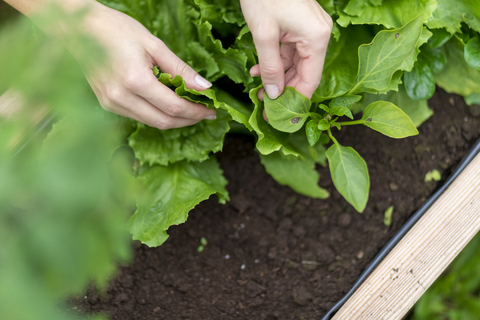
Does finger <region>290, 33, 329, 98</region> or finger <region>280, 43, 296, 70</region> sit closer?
finger <region>290, 33, 329, 98</region>

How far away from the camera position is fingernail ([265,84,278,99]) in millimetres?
731

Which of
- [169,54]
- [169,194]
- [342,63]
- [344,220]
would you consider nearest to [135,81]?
[169,54]

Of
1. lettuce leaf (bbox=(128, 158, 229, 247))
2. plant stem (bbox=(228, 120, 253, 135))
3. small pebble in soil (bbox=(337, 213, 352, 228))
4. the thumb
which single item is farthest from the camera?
small pebble in soil (bbox=(337, 213, 352, 228))

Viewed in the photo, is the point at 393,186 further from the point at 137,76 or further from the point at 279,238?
the point at 137,76

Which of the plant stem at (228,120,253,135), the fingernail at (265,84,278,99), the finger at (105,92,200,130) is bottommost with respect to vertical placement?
the plant stem at (228,120,253,135)

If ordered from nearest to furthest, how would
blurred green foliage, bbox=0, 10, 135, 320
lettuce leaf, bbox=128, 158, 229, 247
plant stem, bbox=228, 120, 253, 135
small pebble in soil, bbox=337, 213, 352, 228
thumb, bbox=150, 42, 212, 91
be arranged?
blurred green foliage, bbox=0, 10, 135, 320 → thumb, bbox=150, 42, 212, 91 → lettuce leaf, bbox=128, 158, 229, 247 → plant stem, bbox=228, 120, 253, 135 → small pebble in soil, bbox=337, 213, 352, 228

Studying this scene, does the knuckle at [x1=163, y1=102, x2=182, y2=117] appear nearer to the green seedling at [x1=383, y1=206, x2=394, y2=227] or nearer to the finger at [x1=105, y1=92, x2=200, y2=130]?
the finger at [x1=105, y1=92, x2=200, y2=130]

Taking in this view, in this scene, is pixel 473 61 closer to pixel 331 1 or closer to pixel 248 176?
pixel 331 1

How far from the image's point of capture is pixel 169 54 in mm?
793

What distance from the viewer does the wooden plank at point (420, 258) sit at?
0.92 meters

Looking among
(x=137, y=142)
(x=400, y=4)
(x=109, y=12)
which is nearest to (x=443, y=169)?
(x=400, y=4)

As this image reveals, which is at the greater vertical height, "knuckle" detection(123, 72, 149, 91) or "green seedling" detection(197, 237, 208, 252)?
"knuckle" detection(123, 72, 149, 91)

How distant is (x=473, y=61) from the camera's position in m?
0.98

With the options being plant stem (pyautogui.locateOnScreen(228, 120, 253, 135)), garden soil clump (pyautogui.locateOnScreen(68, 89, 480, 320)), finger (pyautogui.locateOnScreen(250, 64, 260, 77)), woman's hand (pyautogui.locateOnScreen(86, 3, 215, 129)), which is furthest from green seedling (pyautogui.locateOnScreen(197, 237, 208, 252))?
finger (pyautogui.locateOnScreen(250, 64, 260, 77))
